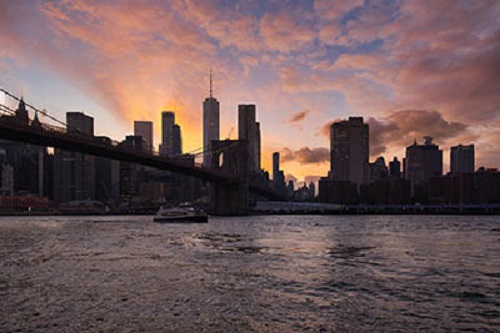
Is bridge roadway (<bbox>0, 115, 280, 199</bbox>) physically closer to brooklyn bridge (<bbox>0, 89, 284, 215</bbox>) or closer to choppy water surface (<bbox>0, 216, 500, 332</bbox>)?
brooklyn bridge (<bbox>0, 89, 284, 215</bbox>)

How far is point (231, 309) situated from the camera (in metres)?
14.4

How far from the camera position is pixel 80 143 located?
6594cm

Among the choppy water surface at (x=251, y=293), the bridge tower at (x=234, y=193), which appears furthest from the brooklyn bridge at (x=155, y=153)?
the choppy water surface at (x=251, y=293)

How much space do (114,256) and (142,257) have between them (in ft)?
6.43

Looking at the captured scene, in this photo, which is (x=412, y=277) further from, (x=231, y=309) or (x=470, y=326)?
(x=231, y=309)

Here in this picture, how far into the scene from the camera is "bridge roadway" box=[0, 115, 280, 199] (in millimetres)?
55062

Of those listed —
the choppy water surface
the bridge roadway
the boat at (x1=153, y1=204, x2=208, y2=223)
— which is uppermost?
the bridge roadway

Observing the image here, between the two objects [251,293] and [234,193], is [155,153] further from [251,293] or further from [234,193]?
[251,293]

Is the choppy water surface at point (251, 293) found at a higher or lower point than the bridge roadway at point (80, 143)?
lower

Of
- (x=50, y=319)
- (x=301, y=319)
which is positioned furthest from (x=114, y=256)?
(x=301, y=319)

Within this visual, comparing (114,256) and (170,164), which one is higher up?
(170,164)

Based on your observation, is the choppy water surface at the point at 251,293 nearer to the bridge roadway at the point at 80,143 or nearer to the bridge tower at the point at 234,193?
the bridge roadway at the point at 80,143

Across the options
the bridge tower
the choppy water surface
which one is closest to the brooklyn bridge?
the bridge tower

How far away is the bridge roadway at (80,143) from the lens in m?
55.1
